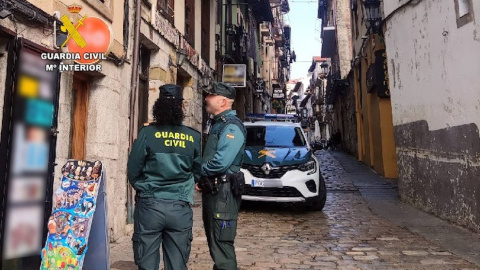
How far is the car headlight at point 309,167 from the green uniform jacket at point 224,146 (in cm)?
451

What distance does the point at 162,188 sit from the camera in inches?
114

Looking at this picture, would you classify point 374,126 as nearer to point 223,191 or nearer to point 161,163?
point 223,191

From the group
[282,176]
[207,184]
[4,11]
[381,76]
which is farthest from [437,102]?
[4,11]

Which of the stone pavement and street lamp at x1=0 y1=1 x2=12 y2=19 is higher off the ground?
street lamp at x1=0 y1=1 x2=12 y2=19

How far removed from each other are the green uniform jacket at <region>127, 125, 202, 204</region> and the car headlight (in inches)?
201

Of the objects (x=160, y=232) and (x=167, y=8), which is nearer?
(x=160, y=232)

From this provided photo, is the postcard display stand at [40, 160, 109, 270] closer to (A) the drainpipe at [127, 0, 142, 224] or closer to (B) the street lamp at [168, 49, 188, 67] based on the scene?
(A) the drainpipe at [127, 0, 142, 224]

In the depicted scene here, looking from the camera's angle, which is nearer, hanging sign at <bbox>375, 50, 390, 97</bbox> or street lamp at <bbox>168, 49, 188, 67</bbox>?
street lamp at <bbox>168, 49, 188, 67</bbox>

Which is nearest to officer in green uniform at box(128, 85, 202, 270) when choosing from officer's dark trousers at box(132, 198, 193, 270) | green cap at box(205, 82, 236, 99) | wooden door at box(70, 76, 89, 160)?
officer's dark trousers at box(132, 198, 193, 270)

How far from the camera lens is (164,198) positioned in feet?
9.46

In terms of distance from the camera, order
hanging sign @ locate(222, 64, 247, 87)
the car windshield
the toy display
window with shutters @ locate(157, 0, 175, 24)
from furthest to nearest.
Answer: hanging sign @ locate(222, 64, 247, 87)
the car windshield
window with shutters @ locate(157, 0, 175, 24)
the toy display

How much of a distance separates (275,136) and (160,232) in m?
6.26

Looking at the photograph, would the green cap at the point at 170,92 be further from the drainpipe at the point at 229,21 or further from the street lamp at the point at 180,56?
the drainpipe at the point at 229,21

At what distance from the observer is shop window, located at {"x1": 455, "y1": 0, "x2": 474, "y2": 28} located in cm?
623
